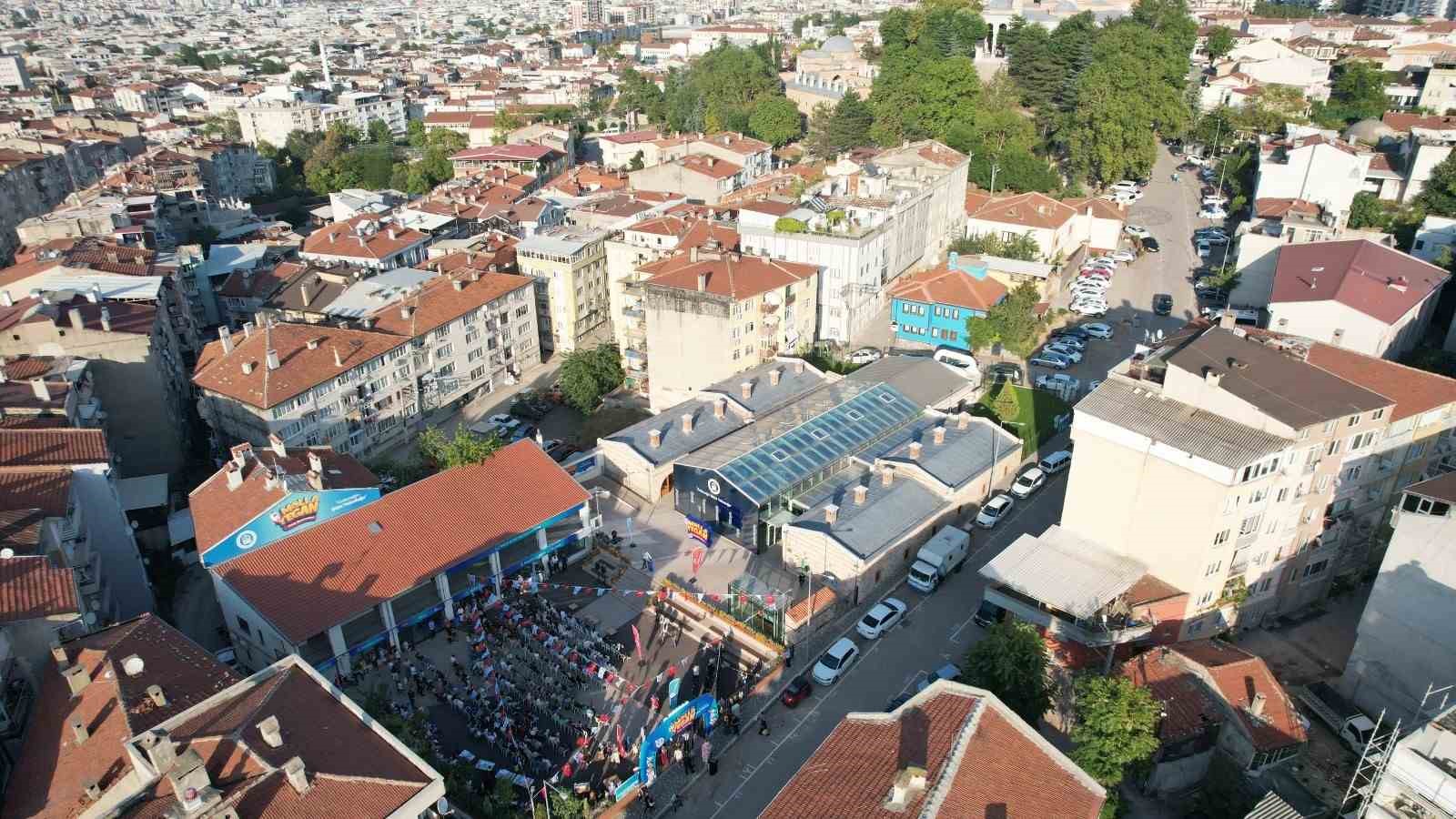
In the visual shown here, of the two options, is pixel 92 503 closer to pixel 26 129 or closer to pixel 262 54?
pixel 26 129

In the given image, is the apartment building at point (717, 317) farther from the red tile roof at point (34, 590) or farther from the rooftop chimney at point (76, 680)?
the rooftop chimney at point (76, 680)

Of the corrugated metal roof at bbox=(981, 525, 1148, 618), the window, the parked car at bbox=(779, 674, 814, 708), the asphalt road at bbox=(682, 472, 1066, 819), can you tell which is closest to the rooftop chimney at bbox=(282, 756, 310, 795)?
the asphalt road at bbox=(682, 472, 1066, 819)

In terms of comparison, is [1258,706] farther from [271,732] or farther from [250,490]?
[250,490]

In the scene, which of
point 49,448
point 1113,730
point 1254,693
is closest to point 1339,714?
point 1254,693

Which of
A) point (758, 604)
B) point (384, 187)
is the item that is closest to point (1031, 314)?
point (758, 604)

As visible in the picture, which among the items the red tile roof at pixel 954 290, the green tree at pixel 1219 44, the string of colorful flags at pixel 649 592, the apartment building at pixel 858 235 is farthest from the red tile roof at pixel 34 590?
the green tree at pixel 1219 44
